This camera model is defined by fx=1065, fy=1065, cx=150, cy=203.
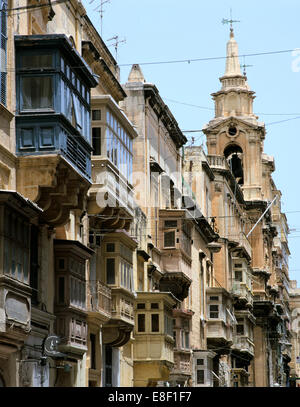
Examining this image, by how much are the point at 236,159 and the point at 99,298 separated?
51421mm

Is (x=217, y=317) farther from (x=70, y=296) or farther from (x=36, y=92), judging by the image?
(x=36, y=92)

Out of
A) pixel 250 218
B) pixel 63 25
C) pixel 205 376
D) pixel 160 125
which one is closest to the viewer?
pixel 63 25

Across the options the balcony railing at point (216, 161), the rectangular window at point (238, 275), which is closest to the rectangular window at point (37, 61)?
the balcony railing at point (216, 161)

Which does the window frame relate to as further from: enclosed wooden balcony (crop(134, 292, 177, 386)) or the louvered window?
enclosed wooden balcony (crop(134, 292, 177, 386))

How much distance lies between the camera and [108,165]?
29.3 m

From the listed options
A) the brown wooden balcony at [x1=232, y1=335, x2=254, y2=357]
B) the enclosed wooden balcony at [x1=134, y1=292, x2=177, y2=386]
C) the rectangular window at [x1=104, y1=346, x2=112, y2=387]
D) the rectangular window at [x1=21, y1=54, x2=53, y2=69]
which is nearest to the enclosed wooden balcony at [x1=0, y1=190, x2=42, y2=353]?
the rectangular window at [x1=21, y1=54, x2=53, y2=69]

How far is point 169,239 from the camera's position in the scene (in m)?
42.6

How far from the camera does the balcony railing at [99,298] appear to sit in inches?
1123

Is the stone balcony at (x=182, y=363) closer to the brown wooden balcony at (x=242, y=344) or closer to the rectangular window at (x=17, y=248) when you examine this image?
the brown wooden balcony at (x=242, y=344)

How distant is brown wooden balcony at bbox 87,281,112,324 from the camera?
28.4 m

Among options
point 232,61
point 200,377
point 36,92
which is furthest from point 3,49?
point 232,61

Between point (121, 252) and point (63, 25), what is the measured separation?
7.14m

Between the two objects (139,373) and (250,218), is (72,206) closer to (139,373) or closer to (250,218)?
(139,373)
